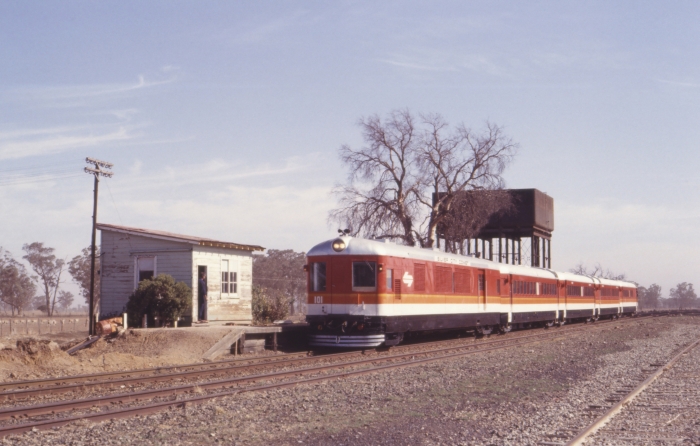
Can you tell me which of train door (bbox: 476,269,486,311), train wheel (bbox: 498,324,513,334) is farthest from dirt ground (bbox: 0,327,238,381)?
train wheel (bbox: 498,324,513,334)

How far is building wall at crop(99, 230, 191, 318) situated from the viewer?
2614 centimetres

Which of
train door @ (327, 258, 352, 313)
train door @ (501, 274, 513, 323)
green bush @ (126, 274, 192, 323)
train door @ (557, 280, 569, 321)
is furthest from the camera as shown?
train door @ (557, 280, 569, 321)

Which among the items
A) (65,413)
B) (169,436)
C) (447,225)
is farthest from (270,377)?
(447,225)

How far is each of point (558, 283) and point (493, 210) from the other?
6373 millimetres

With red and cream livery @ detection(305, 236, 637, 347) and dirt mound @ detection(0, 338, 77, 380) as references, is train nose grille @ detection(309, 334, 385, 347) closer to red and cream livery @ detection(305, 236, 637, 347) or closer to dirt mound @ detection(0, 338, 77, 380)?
red and cream livery @ detection(305, 236, 637, 347)

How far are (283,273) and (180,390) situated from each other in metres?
93.5

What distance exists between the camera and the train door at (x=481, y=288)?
26656mm

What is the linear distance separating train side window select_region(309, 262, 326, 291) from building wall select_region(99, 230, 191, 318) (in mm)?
7009

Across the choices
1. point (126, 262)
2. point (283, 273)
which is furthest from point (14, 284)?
point (126, 262)

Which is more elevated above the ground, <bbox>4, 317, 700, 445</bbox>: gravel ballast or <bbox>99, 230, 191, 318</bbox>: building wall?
<bbox>99, 230, 191, 318</bbox>: building wall

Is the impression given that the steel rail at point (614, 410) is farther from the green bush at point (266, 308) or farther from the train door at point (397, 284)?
the green bush at point (266, 308)

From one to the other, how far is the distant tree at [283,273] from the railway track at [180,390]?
7610 centimetres

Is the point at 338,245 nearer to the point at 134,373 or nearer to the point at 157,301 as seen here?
the point at 134,373

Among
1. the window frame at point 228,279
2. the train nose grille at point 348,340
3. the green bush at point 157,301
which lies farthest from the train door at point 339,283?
the window frame at point 228,279
